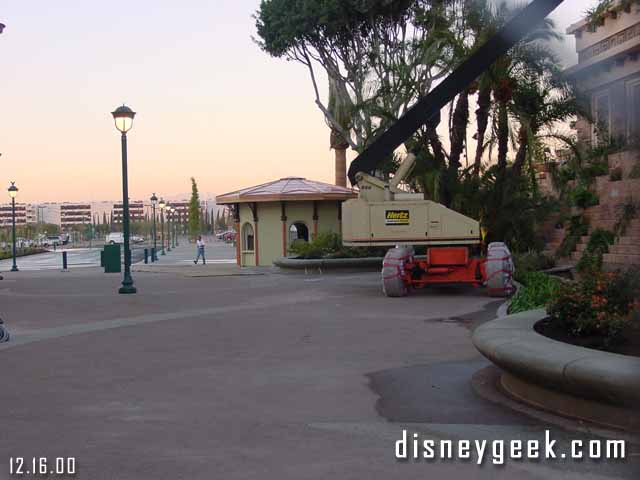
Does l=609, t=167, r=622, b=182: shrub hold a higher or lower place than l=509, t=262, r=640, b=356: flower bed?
higher

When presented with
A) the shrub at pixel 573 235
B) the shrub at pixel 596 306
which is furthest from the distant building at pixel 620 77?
the shrub at pixel 573 235

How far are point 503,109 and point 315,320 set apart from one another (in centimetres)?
1214

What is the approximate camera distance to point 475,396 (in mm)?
7777

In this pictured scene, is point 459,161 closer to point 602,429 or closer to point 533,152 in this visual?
point 533,152

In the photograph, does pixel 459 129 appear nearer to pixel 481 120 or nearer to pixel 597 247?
pixel 481 120

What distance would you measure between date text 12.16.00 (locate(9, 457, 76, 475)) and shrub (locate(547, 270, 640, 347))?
5.09m

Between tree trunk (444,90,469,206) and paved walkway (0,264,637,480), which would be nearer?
paved walkway (0,264,637,480)

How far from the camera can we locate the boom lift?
17.8 metres

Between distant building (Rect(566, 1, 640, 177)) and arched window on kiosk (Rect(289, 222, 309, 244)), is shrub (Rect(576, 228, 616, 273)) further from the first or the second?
arched window on kiosk (Rect(289, 222, 309, 244))

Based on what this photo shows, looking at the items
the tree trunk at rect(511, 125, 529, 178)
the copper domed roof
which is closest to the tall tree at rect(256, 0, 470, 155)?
the copper domed roof

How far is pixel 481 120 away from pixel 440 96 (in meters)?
9.29

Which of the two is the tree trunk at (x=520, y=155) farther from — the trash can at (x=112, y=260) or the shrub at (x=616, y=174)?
the trash can at (x=112, y=260)

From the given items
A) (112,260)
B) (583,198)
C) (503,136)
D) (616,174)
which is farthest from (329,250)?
(616,174)

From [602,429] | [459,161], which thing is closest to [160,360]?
[602,429]
